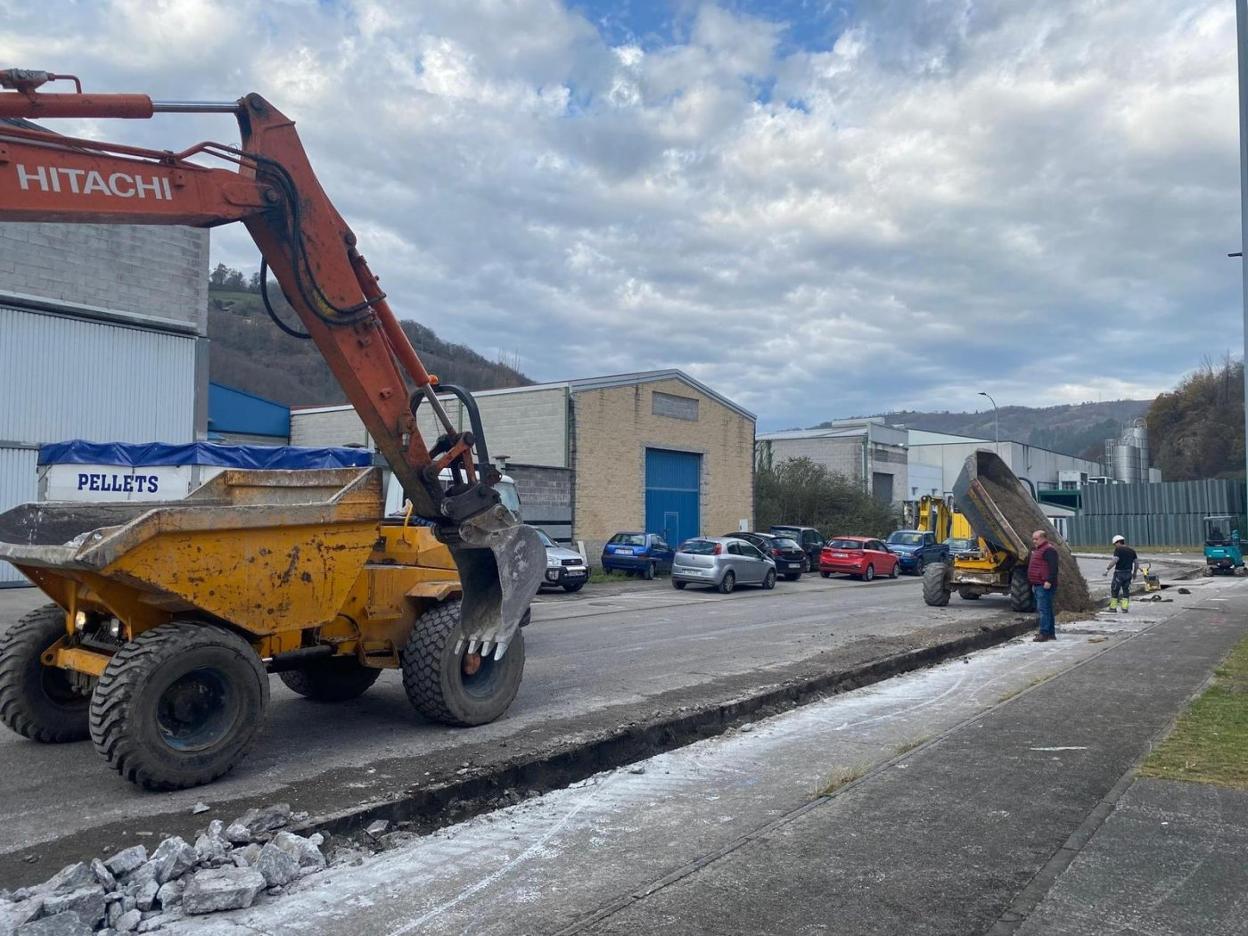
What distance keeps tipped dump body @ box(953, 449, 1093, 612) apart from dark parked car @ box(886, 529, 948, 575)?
14.7 m

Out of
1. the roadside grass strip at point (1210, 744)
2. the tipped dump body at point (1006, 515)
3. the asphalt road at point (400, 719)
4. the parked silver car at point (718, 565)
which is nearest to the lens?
the asphalt road at point (400, 719)

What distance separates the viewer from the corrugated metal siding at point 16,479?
70.9ft

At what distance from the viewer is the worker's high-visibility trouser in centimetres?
2042

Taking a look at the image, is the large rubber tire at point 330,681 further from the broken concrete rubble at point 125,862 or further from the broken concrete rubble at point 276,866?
the broken concrete rubble at point 125,862

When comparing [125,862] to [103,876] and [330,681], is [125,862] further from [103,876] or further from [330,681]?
[330,681]

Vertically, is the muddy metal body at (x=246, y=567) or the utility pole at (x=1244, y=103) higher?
the utility pole at (x=1244, y=103)

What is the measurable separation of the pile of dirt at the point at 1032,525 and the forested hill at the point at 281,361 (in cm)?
4599

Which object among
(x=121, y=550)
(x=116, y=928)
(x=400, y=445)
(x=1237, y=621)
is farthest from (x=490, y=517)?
(x=1237, y=621)

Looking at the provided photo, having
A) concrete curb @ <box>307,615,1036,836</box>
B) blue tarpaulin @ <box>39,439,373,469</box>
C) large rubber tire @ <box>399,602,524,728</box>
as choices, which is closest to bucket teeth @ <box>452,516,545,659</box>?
large rubber tire @ <box>399,602,524,728</box>

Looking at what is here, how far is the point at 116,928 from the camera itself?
451 centimetres

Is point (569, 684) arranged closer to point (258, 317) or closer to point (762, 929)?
point (762, 929)

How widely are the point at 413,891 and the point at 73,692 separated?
4.39m

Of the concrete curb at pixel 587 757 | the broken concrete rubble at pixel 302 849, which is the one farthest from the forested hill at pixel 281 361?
the broken concrete rubble at pixel 302 849

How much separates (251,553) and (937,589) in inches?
651
